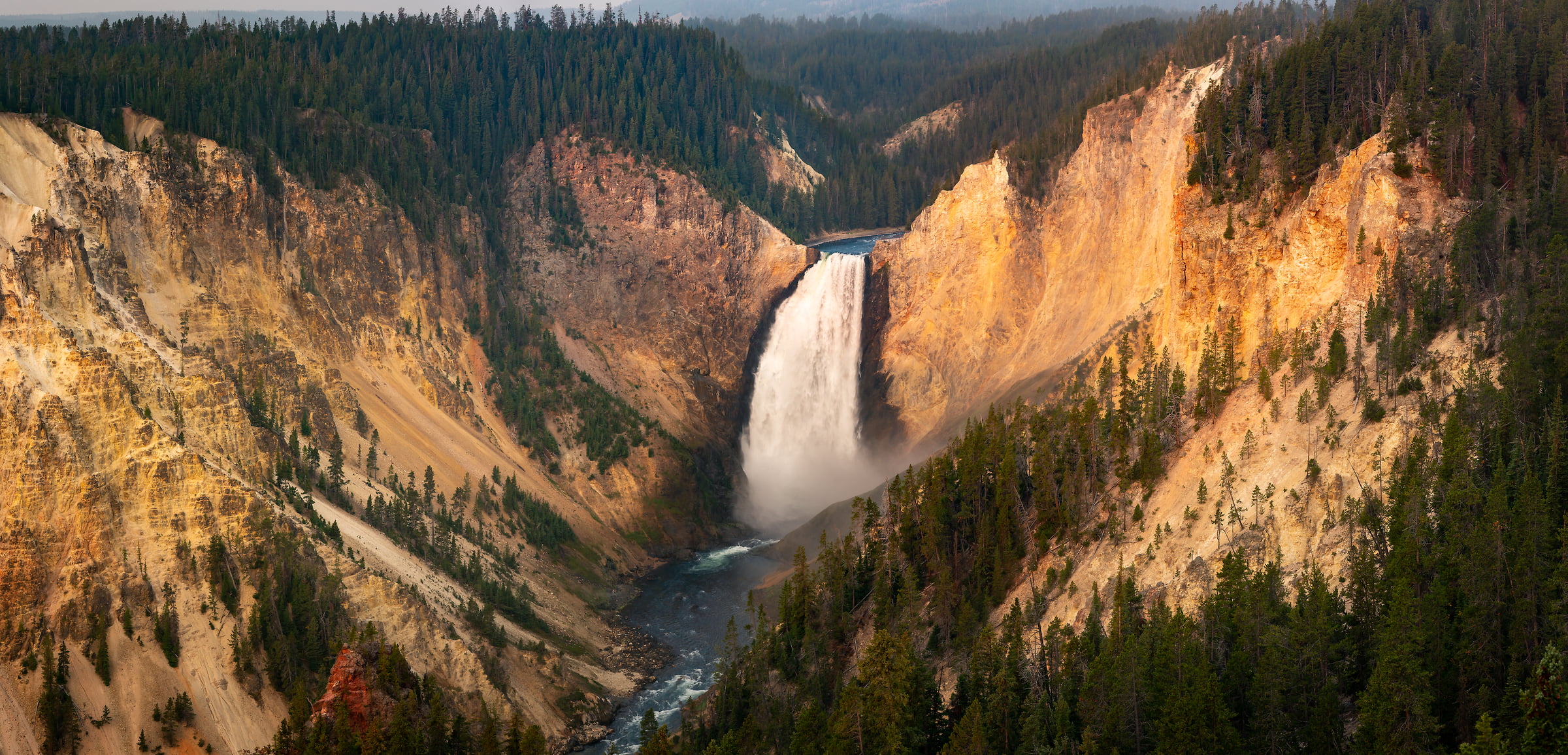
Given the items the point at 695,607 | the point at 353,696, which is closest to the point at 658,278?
the point at 695,607

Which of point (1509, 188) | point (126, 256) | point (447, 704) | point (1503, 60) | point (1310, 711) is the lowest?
point (447, 704)

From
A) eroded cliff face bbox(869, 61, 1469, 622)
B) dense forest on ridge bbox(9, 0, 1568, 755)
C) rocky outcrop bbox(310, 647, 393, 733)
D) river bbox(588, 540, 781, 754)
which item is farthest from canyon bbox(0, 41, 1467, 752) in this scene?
A: rocky outcrop bbox(310, 647, 393, 733)

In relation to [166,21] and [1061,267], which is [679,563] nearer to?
[1061,267]

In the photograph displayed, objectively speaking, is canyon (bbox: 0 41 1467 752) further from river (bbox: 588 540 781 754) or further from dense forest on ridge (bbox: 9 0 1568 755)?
river (bbox: 588 540 781 754)

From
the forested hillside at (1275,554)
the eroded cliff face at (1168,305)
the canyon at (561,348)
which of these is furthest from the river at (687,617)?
the eroded cliff face at (1168,305)

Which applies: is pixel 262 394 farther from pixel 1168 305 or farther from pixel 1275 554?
pixel 1275 554

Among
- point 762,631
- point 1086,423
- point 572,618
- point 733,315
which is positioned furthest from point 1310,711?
point 733,315

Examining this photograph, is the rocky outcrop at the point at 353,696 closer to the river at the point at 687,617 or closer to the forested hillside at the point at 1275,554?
the river at the point at 687,617
